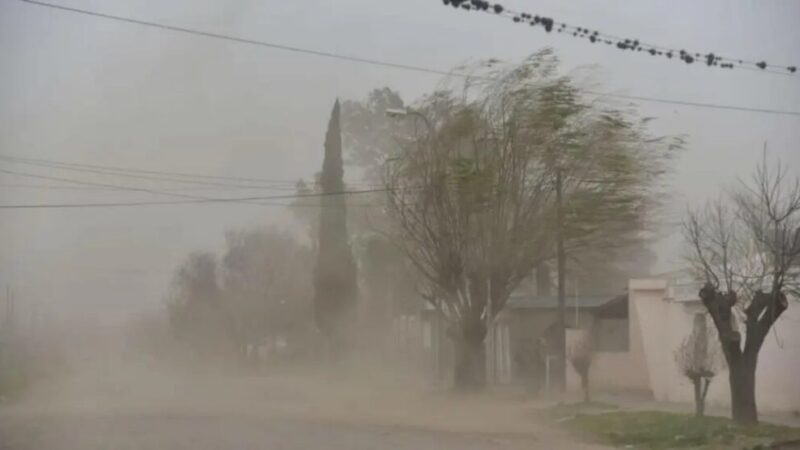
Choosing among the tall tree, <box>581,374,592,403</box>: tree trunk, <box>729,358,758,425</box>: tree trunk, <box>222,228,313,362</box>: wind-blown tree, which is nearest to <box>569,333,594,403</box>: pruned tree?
<box>581,374,592,403</box>: tree trunk

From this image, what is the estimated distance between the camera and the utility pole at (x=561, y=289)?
12.7 m

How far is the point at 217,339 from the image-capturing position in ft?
48.2

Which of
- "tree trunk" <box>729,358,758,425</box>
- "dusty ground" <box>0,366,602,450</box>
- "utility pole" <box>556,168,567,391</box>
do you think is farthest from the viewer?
"utility pole" <box>556,168,567,391</box>

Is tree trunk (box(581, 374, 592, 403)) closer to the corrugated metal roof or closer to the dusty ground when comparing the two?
the dusty ground

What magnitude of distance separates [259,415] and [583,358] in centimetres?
395

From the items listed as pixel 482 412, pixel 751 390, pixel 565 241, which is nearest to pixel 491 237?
pixel 565 241

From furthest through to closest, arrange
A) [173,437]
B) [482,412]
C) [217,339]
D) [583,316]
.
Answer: [217,339]
[583,316]
[482,412]
[173,437]

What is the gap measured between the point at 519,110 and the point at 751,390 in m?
4.29

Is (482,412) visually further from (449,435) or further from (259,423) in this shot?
Result: (259,423)

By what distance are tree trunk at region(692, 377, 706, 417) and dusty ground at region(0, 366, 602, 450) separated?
1496 mm

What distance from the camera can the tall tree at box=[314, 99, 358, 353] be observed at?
14.2m

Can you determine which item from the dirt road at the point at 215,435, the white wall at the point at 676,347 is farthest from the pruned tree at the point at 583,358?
the dirt road at the point at 215,435

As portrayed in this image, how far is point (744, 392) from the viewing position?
1149cm

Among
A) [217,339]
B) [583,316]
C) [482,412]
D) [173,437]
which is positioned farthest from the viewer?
[217,339]
